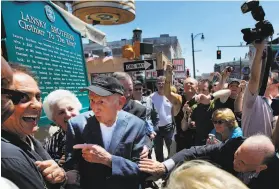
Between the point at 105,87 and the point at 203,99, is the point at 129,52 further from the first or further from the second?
the point at 105,87

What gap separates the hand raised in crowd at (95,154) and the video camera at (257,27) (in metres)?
1.77

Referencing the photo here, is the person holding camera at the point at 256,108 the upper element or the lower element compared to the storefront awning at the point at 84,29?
lower

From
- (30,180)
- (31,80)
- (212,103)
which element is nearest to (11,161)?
(30,180)

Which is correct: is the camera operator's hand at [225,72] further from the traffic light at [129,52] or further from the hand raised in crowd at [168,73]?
the traffic light at [129,52]

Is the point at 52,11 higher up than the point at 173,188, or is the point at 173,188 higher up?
the point at 52,11

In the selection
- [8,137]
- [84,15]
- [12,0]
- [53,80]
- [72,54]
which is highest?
[84,15]

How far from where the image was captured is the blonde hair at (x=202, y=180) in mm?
904

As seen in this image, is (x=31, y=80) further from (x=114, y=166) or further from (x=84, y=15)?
(x=84, y=15)

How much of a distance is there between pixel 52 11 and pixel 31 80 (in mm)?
2281

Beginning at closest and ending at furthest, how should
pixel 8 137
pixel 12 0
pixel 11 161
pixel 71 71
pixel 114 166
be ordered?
pixel 11 161
pixel 8 137
pixel 114 166
pixel 12 0
pixel 71 71

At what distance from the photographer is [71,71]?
4.06 meters

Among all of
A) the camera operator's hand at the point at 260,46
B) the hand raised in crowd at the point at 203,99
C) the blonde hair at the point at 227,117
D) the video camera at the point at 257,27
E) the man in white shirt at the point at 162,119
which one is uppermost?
the video camera at the point at 257,27

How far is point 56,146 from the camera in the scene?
7.59 ft

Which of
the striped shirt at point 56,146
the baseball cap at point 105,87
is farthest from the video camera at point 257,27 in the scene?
the striped shirt at point 56,146
